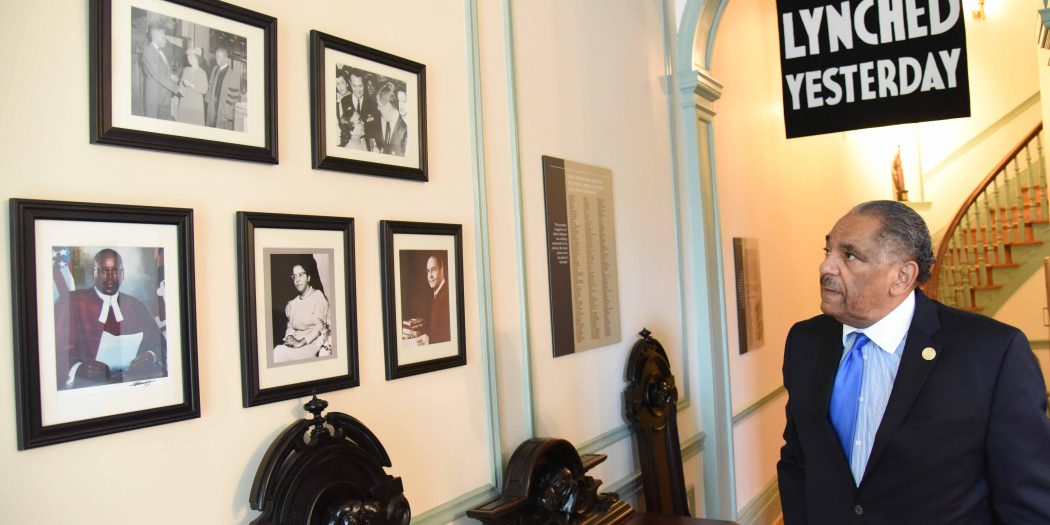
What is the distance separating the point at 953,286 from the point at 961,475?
358 inches

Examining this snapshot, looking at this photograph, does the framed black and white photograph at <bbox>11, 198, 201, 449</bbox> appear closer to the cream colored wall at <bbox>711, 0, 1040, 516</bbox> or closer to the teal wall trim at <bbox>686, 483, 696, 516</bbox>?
the teal wall trim at <bbox>686, 483, 696, 516</bbox>

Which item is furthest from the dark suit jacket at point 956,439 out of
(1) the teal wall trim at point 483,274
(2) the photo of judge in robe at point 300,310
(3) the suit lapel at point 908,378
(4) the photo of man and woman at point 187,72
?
(4) the photo of man and woman at point 187,72

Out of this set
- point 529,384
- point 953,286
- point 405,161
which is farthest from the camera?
point 953,286

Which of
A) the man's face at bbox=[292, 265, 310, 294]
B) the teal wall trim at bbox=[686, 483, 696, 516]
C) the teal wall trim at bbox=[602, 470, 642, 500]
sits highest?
the man's face at bbox=[292, 265, 310, 294]

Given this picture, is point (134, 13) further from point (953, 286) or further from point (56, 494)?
point (953, 286)

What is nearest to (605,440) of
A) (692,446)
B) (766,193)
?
(692,446)

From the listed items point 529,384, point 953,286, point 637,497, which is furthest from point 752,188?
point 953,286

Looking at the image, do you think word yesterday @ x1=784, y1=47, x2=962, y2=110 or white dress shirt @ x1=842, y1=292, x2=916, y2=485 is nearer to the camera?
white dress shirt @ x1=842, y1=292, x2=916, y2=485

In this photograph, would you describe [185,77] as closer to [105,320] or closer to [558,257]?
[105,320]

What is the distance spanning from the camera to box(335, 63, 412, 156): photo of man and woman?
2.11 metres

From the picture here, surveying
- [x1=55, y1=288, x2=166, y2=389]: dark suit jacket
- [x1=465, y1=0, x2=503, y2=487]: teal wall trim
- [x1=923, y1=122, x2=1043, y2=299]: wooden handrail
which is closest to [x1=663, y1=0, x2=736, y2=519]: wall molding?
[x1=465, y1=0, x2=503, y2=487]: teal wall trim

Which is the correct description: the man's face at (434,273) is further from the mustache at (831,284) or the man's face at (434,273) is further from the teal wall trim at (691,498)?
the teal wall trim at (691,498)

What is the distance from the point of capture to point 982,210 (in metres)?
10.2

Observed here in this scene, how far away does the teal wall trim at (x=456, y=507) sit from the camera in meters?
2.31
